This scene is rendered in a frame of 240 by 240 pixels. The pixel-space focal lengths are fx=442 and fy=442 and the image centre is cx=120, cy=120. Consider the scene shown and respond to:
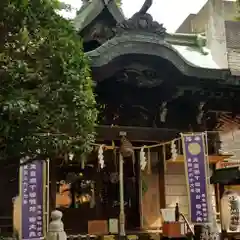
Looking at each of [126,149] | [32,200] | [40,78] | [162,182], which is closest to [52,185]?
[32,200]

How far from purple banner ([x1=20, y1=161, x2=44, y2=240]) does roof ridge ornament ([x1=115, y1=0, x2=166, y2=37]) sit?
162 inches

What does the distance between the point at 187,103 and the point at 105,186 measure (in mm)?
3511

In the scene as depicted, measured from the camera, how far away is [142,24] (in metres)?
11.5

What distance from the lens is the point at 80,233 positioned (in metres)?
12.3

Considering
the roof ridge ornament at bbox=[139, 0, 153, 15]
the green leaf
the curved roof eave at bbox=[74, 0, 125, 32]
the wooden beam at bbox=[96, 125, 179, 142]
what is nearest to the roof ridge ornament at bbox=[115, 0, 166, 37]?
the roof ridge ornament at bbox=[139, 0, 153, 15]

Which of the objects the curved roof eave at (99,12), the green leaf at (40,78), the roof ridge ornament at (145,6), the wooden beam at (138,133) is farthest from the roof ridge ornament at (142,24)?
the green leaf at (40,78)

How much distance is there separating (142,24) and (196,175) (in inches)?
A: 164

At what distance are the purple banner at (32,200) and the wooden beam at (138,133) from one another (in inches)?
96.0

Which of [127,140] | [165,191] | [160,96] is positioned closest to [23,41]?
[127,140]

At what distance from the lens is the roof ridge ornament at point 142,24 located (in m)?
11.4

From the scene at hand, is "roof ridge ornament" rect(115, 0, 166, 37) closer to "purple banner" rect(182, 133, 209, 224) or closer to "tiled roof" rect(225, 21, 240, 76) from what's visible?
"purple banner" rect(182, 133, 209, 224)

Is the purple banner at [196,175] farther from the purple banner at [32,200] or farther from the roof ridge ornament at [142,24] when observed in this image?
the purple banner at [32,200]

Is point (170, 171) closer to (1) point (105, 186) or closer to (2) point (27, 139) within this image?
(1) point (105, 186)

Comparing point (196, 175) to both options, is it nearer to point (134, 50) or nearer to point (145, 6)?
point (134, 50)
